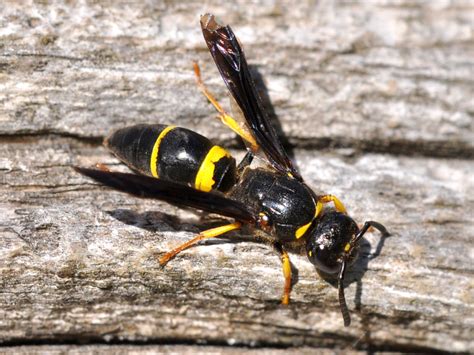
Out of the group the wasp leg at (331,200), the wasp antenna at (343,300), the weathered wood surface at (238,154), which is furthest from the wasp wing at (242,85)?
the wasp antenna at (343,300)

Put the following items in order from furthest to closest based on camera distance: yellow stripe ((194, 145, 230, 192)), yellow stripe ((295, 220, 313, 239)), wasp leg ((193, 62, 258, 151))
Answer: wasp leg ((193, 62, 258, 151)) → yellow stripe ((194, 145, 230, 192)) → yellow stripe ((295, 220, 313, 239))

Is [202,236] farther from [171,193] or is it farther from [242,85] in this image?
[242,85]

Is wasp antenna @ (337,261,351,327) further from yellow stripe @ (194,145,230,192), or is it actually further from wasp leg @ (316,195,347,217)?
yellow stripe @ (194,145,230,192)

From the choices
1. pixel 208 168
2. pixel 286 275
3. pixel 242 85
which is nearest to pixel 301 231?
pixel 286 275

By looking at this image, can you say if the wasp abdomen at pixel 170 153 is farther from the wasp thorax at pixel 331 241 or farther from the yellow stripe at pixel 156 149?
the wasp thorax at pixel 331 241

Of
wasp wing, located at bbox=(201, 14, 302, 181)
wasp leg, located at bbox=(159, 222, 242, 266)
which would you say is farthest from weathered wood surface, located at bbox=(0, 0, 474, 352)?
wasp wing, located at bbox=(201, 14, 302, 181)

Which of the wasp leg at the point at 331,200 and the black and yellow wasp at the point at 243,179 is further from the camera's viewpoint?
the wasp leg at the point at 331,200
